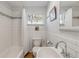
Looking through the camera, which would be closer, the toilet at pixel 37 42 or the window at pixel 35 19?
the toilet at pixel 37 42

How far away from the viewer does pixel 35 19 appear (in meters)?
5.07

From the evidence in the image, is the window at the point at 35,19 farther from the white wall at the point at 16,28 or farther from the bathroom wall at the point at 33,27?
the white wall at the point at 16,28

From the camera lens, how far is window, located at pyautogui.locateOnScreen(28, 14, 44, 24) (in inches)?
198

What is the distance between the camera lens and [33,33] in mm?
4875

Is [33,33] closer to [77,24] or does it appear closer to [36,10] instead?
[36,10]

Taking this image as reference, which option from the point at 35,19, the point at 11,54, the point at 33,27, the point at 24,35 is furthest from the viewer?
the point at 35,19

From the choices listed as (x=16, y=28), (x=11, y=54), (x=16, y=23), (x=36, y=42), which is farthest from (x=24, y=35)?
(x=11, y=54)

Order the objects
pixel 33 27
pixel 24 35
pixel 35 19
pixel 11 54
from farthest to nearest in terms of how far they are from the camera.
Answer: pixel 35 19
pixel 33 27
pixel 24 35
pixel 11 54

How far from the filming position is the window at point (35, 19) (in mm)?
5035

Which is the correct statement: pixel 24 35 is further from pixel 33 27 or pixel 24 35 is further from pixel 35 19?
pixel 35 19

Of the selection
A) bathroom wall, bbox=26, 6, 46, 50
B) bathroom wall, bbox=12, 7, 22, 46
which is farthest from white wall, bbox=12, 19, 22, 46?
bathroom wall, bbox=26, 6, 46, 50

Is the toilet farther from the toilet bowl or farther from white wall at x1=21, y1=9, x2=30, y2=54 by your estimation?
white wall at x1=21, y1=9, x2=30, y2=54

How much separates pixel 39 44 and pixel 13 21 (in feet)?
5.35

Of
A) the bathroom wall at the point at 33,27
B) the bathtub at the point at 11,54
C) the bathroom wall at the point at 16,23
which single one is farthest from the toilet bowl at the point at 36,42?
the bathroom wall at the point at 16,23
